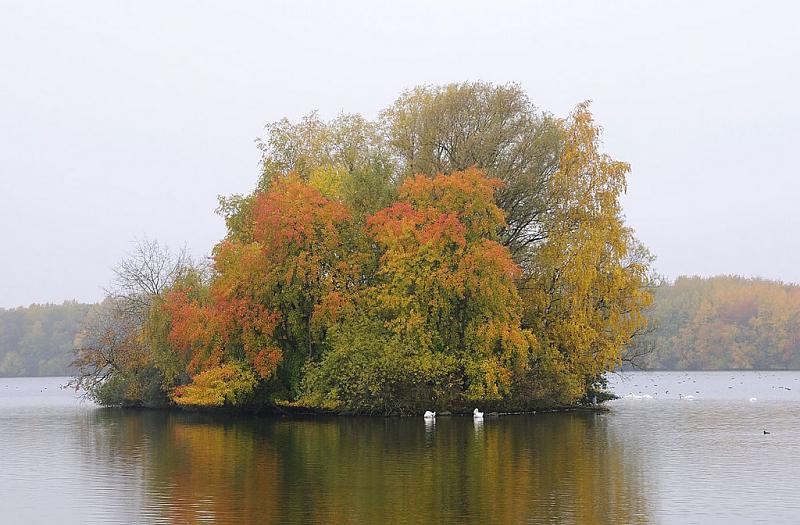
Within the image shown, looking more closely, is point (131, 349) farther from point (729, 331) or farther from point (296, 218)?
point (729, 331)

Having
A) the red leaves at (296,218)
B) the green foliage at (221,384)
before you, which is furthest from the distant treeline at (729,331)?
the green foliage at (221,384)

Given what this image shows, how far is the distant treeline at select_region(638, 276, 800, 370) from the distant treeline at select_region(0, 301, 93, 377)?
4410 inches

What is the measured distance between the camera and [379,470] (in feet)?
106

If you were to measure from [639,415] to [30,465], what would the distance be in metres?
40.5

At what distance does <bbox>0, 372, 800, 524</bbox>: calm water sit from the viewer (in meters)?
24.2

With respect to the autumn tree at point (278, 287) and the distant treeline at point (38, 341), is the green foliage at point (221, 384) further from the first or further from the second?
the distant treeline at point (38, 341)

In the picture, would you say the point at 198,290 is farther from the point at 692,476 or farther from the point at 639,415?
the point at 692,476

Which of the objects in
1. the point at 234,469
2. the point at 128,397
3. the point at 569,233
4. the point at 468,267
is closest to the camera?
the point at 234,469

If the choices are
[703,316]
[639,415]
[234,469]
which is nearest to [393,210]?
[639,415]

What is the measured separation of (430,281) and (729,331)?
127988mm

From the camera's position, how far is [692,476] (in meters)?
31.1

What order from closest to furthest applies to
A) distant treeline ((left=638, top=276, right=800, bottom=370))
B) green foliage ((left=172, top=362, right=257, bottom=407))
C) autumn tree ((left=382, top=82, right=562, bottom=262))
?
1. green foliage ((left=172, top=362, right=257, bottom=407))
2. autumn tree ((left=382, top=82, right=562, bottom=262))
3. distant treeline ((left=638, top=276, right=800, bottom=370))

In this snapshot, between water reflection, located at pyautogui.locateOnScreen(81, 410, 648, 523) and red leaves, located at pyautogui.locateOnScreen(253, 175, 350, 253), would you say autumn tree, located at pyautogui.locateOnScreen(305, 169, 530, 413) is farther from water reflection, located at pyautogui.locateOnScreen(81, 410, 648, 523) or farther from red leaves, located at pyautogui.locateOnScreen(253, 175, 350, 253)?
water reflection, located at pyautogui.locateOnScreen(81, 410, 648, 523)

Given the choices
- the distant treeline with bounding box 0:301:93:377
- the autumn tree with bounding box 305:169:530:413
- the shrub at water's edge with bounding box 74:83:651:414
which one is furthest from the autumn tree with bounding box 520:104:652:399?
the distant treeline with bounding box 0:301:93:377
